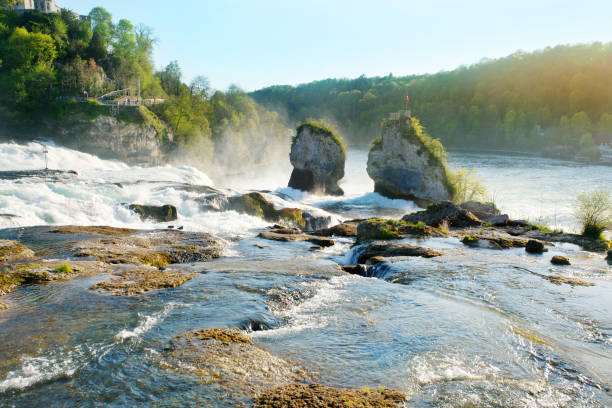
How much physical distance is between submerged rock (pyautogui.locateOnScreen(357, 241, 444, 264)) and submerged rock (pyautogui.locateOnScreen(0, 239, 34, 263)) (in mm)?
13763

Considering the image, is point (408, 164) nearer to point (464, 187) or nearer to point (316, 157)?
point (464, 187)

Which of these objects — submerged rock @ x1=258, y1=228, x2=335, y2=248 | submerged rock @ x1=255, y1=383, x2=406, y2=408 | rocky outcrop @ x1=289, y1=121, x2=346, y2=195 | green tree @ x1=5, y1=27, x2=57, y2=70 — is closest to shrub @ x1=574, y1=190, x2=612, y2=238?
submerged rock @ x1=258, y1=228, x2=335, y2=248

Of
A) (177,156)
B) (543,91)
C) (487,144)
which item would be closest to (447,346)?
(177,156)

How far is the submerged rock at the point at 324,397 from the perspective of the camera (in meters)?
6.52

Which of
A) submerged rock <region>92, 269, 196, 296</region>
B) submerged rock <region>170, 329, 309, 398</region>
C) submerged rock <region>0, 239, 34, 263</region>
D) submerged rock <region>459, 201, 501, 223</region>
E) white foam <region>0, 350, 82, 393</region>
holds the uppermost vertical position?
white foam <region>0, 350, 82, 393</region>

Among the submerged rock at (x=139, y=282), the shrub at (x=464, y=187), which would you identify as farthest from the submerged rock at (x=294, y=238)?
the shrub at (x=464, y=187)

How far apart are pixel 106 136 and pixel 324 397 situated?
5883cm

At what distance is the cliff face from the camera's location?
2210 inches

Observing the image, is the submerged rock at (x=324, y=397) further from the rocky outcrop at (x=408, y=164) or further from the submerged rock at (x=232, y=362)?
the rocky outcrop at (x=408, y=164)

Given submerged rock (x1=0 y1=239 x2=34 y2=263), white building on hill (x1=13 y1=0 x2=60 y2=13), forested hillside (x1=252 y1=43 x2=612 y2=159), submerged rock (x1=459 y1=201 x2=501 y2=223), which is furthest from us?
forested hillside (x1=252 y1=43 x2=612 y2=159)

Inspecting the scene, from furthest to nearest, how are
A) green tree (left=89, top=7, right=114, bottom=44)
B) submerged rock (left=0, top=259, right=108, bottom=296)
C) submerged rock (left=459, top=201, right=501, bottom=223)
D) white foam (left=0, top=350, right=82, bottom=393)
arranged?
green tree (left=89, top=7, right=114, bottom=44)
submerged rock (left=459, top=201, right=501, bottom=223)
submerged rock (left=0, top=259, right=108, bottom=296)
white foam (left=0, top=350, right=82, bottom=393)

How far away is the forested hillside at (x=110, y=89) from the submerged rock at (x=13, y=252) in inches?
1797

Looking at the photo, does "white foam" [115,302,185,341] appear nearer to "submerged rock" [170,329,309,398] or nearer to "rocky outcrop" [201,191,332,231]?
"submerged rock" [170,329,309,398]

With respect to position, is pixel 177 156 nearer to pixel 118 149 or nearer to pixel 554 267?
pixel 118 149
